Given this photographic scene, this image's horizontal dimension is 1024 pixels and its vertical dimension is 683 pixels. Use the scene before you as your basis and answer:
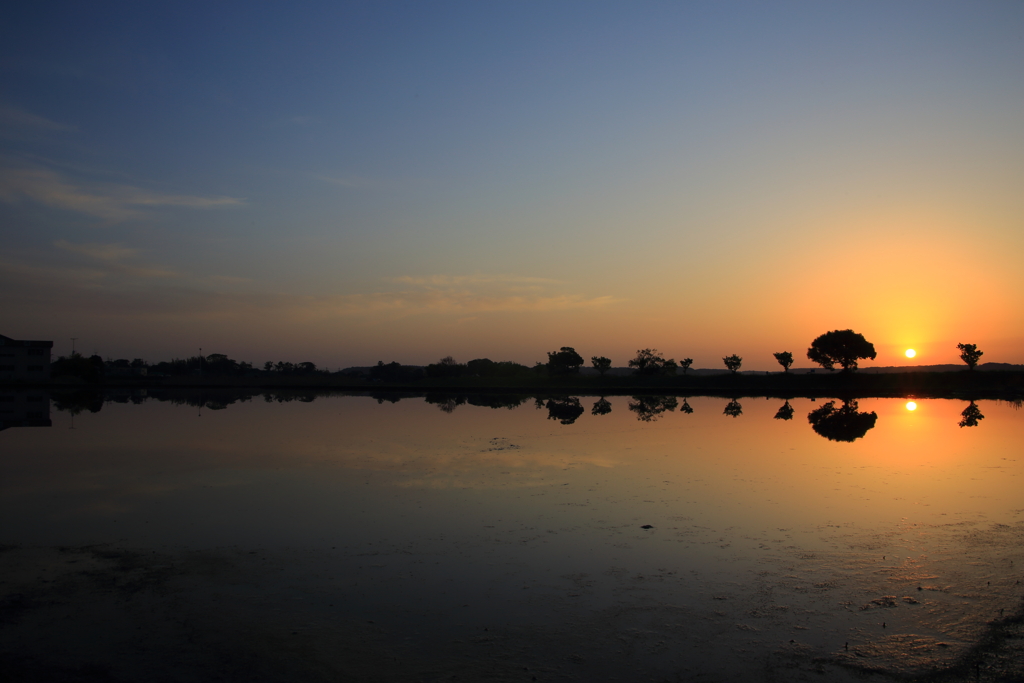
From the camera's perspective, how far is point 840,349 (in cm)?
9769

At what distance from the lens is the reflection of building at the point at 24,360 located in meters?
90.4

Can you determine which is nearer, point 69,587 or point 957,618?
point 957,618

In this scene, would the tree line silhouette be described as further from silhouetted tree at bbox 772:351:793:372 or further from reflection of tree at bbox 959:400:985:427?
reflection of tree at bbox 959:400:985:427

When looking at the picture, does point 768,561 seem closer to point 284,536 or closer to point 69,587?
point 284,536

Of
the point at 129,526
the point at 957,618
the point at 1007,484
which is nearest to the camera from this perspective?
the point at 957,618

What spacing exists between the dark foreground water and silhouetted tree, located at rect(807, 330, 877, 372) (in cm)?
8272

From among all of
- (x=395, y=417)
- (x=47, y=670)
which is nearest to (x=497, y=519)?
(x=47, y=670)

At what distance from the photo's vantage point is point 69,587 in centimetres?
877

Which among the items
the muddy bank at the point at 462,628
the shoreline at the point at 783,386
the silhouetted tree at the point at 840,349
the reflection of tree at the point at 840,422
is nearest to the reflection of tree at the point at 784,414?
the reflection of tree at the point at 840,422

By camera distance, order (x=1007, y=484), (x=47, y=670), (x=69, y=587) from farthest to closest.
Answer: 1. (x=1007, y=484)
2. (x=69, y=587)
3. (x=47, y=670)

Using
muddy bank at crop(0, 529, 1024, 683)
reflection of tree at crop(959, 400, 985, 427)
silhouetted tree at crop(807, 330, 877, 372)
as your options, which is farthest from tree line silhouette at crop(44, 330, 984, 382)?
muddy bank at crop(0, 529, 1024, 683)

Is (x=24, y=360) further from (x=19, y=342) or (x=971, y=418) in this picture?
(x=971, y=418)

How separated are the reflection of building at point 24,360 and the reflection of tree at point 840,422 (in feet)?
326

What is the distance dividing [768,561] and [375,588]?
234 inches
